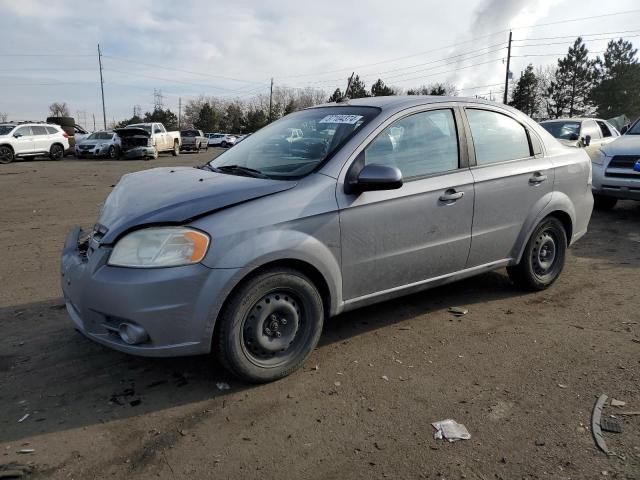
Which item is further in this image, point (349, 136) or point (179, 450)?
point (349, 136)

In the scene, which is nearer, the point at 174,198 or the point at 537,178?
the point at 174,198

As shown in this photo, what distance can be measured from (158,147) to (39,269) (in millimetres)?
23709

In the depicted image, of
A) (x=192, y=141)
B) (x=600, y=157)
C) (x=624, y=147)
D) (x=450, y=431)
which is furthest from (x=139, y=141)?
(x=450, y=431)

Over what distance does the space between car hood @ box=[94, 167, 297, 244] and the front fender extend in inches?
91.0

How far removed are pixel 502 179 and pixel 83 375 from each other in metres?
3.43

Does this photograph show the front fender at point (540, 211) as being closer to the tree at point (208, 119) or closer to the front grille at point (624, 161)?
the front grille at point (624, 161)

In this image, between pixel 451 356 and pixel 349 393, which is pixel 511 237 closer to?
pixel 451 356

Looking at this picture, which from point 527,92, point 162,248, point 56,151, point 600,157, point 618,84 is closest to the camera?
point 162,248

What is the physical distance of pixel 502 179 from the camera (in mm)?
4141

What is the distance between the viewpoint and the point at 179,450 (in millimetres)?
2529

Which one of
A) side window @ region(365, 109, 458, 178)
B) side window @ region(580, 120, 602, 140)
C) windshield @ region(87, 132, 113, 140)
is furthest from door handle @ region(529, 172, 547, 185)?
windshield @ region(87, 132, 113, 140)

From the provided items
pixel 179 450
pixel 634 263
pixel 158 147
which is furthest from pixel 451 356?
pixel 158 147

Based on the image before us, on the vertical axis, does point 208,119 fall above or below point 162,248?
above

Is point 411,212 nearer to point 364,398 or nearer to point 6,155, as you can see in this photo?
point 364,398
